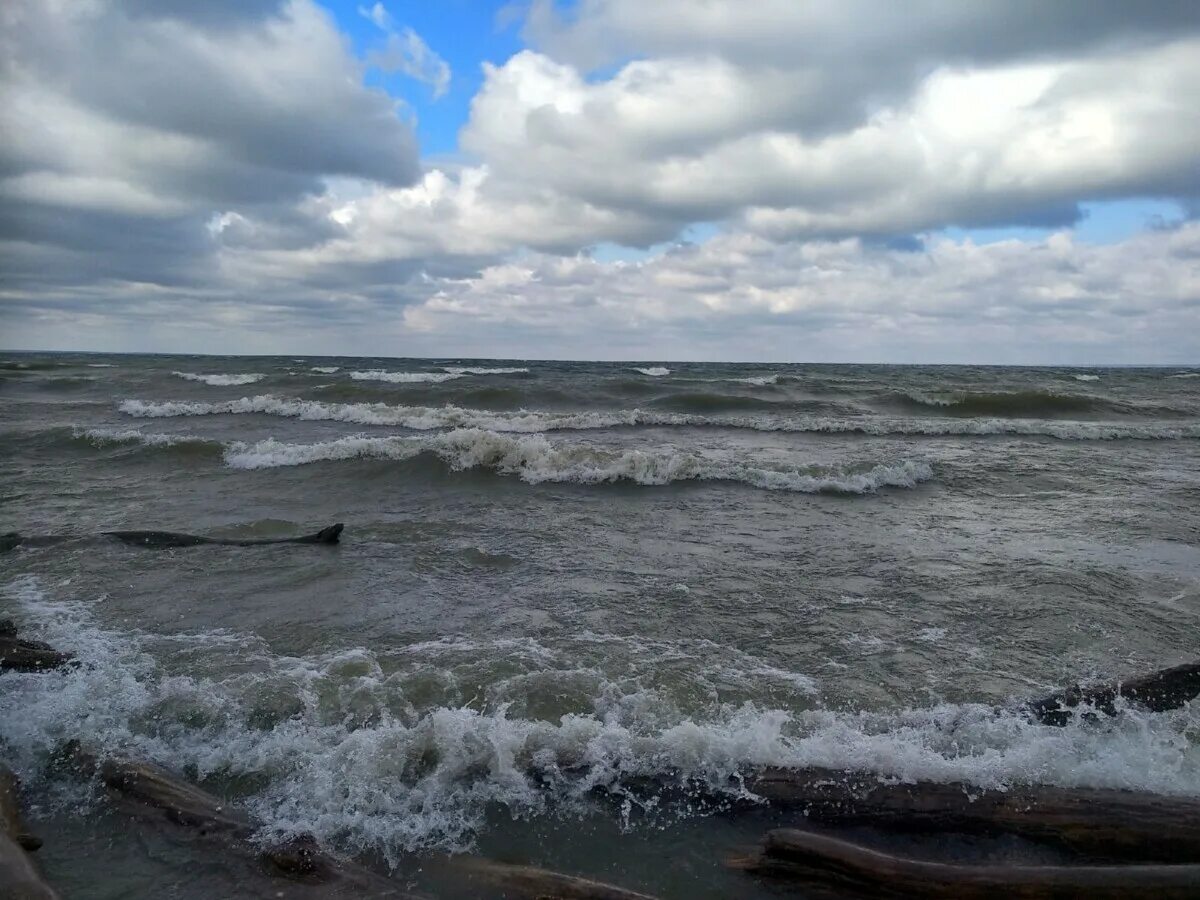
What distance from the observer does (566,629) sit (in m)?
6.44

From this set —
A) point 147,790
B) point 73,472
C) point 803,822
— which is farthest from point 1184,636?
point 73,472

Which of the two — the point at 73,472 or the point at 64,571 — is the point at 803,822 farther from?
the point at 73,472

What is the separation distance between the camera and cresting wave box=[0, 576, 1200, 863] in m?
3.76

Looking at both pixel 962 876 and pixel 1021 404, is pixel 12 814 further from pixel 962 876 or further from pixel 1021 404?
pixel 1021 404

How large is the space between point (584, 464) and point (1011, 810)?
11.1 meters

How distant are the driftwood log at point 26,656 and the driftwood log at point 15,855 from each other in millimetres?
1635

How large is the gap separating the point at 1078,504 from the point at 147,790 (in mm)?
13199

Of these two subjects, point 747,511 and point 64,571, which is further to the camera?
point 747,511

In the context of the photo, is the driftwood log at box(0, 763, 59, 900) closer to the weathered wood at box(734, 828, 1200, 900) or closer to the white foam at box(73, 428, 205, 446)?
the weathered wood at box(734, 828, 1200, 900)

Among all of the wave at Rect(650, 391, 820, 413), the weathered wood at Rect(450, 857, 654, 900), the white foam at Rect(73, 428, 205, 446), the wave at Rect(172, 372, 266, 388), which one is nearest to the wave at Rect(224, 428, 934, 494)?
the white foam at Rect(73, 428, 205, 446)

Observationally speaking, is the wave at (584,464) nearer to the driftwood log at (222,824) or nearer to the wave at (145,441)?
the wave at (145,441)

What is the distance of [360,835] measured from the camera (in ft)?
11.6

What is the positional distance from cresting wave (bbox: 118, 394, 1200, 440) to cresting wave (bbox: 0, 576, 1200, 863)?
1678 cm

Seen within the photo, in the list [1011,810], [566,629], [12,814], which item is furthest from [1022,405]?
[12,814]
